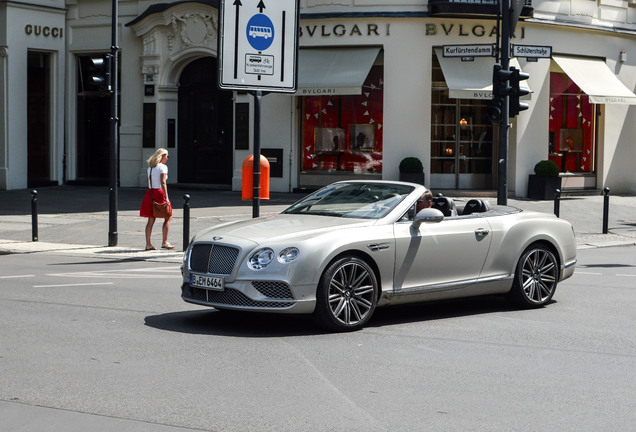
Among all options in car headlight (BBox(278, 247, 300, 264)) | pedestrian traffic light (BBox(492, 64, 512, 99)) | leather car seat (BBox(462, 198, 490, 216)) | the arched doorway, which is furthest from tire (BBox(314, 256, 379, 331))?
the arched doorway

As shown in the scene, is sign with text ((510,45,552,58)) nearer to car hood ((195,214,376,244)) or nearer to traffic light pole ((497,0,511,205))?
traffic light pole ((497,0,511,205))

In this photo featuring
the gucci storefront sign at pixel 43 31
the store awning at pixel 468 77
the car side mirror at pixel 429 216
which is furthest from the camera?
the gucci storefront sign at pixel 43 31

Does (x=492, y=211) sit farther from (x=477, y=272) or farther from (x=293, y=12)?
A: (x=293, y=12)

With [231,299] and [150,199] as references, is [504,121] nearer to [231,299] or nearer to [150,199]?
[150,199]

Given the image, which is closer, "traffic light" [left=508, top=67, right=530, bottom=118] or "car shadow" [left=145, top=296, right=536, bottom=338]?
"car shadow" [left=145, top=296, right=536, bottom=338]

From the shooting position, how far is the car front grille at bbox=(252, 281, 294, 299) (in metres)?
8.57

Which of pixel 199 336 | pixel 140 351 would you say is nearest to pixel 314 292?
pixel 199 336

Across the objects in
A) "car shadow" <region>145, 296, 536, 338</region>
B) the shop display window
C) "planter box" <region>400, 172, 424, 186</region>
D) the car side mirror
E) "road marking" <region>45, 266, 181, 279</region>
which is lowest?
"road marking" <region>45, 266, 181, 279</region>

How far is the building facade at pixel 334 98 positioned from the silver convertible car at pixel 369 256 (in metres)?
15.4

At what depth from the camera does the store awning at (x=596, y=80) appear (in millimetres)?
27156

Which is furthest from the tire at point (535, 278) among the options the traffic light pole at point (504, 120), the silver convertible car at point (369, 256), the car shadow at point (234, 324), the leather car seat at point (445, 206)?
the traffic light pole at point (504, 120)

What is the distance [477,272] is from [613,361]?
2415 millimetres

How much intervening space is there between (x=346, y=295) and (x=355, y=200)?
1.35 meters

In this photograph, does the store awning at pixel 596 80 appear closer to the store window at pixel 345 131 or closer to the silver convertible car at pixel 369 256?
the store window at pixel 345 131
